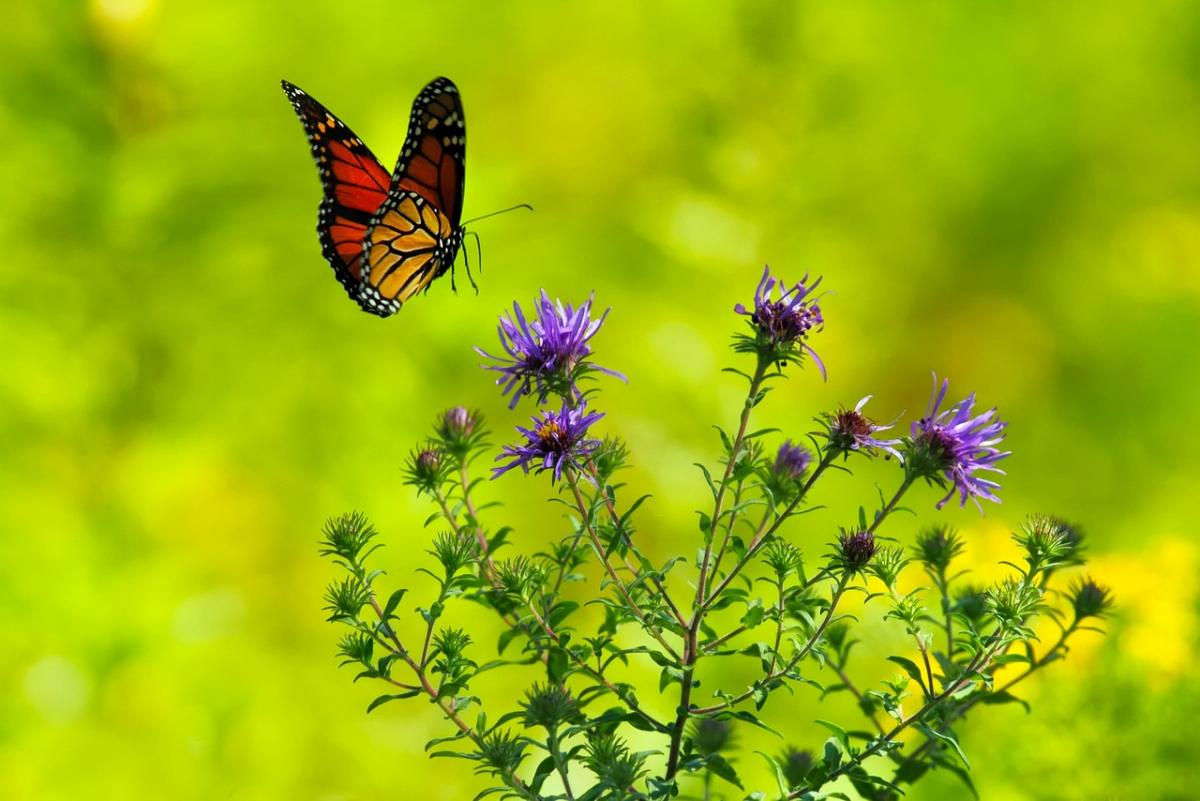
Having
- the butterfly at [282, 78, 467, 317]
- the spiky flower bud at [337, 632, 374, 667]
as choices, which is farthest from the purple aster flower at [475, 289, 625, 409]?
the butterfly at [282, 78, 467, 317]

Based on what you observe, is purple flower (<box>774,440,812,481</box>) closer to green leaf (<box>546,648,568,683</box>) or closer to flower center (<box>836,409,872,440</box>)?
flower center (<box>836,409,872,440</box>)

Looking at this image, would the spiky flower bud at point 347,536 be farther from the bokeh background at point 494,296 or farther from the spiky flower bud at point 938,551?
the bokeh background at point 494,296

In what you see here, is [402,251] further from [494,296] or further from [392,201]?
[494,296]

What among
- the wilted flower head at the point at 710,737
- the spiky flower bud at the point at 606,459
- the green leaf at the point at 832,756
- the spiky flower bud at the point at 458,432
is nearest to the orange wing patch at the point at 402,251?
the spiky flower bud at the point at 458,432

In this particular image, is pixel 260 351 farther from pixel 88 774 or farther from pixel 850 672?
pixel 850 672

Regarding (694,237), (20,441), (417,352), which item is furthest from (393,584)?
(694,237)

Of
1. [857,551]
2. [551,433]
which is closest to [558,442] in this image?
[551,433]
